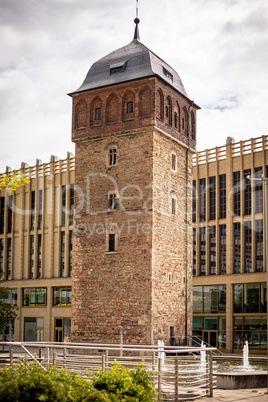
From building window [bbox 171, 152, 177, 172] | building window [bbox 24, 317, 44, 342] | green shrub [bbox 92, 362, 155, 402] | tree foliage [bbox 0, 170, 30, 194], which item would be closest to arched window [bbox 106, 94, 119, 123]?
building window [bbox 171, 152, 177, 172]

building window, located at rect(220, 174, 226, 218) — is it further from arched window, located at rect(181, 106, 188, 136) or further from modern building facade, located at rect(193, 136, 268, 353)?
arched window, located at rect(181, 106, 188, 136)

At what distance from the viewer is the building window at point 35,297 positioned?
51969 millimetres

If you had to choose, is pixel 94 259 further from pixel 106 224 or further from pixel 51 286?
pixel 51 286

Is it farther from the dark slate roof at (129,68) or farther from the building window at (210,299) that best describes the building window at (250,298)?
the dark slate roof at (129,68)

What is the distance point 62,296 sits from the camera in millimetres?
50625

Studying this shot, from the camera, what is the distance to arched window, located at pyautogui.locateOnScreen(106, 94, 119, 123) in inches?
1361

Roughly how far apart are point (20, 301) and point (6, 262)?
14.0 feet

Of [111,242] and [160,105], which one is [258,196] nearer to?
[160,105]

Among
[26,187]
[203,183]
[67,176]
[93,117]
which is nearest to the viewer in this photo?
[93,117]

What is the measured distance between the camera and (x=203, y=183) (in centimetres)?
4600

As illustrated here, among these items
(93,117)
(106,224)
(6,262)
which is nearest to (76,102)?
(93,117)

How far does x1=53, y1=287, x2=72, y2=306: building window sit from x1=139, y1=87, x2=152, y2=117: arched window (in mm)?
21569

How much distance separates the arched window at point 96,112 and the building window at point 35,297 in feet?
70.7

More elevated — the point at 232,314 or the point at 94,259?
the point at 94,259
